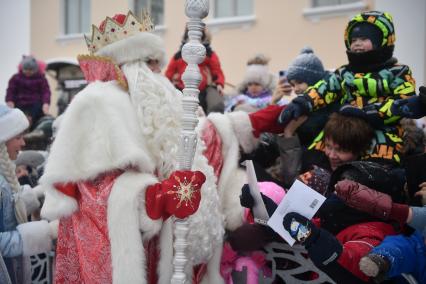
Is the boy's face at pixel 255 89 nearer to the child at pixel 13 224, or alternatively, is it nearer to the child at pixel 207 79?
the child at pixel 207 79

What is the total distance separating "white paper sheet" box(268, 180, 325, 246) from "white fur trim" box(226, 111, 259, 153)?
3.17 feet

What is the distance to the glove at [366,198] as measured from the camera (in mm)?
2479

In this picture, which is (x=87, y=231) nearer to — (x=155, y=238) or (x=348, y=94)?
(x=155, y=238)

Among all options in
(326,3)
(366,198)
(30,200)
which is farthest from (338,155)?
(326,3)

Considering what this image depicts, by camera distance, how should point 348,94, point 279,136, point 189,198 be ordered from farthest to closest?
point 279,136 < point 348,94 < point 189,198

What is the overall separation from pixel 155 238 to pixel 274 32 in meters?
8.13

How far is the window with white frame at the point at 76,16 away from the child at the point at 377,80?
1068 centimetres

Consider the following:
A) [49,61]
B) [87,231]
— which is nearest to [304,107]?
[87,231]

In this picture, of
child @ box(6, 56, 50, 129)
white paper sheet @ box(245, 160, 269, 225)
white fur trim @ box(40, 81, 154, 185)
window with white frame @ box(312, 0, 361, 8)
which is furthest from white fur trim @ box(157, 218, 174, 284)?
window with white frame @ box(312, 0, 361, 8)

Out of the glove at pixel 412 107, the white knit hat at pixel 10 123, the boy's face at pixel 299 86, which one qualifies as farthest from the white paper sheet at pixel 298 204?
the white knit hat at pixel 10 123

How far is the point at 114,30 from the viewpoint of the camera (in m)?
2.89

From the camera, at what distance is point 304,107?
335 cm

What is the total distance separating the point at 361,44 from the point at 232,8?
27.6ft

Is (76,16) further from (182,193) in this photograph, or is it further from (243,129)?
(182,193)
